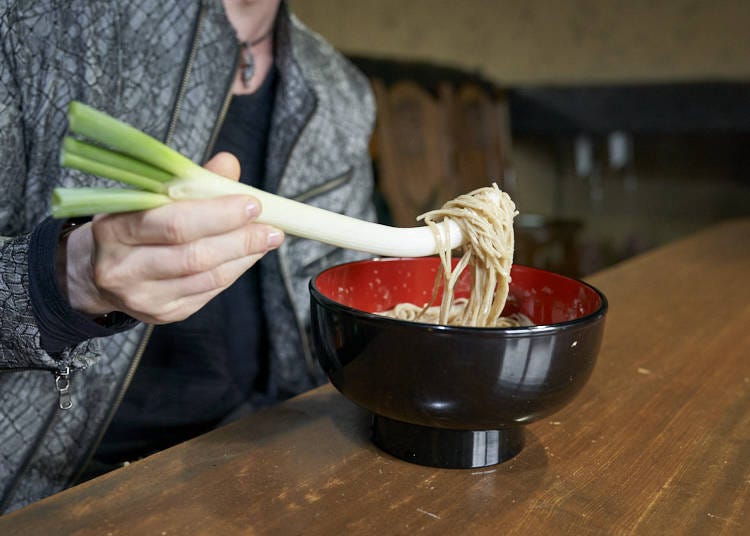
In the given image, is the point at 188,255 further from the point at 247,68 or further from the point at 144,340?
the point at 247,68

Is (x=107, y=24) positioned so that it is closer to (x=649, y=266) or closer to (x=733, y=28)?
(x=649, y=266)

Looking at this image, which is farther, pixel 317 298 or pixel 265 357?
pixel 265 357

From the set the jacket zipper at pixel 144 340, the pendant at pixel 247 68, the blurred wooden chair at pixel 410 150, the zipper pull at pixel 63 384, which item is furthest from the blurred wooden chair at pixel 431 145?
the zipper pull at pixel 63 384

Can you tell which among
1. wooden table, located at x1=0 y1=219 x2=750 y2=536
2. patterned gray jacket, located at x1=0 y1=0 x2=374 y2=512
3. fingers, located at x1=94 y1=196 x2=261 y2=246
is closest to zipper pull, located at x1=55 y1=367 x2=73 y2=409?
patterned gray jacket, located at x1=0 y1=0 x2=374 y2=512

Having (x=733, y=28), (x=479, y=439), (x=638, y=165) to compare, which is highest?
(x=733, y=28)

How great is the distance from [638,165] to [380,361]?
3.65 meters

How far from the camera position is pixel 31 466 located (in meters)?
0.89

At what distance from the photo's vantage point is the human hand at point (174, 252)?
49cm

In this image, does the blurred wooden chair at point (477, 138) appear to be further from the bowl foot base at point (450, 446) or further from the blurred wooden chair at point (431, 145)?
the bowl foot base at point (450, 446)

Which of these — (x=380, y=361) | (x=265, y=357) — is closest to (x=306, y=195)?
(x=265, y=357)

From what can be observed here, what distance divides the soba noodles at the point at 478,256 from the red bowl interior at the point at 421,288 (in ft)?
0.09

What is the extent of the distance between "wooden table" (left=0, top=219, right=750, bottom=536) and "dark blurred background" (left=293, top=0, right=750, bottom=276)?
5.78 ft

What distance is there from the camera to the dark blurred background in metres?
2.80

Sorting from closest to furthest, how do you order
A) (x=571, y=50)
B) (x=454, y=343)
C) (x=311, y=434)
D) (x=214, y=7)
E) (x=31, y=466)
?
(x=454, y=343), (x=311, y=434), (x=31, y=466), (x=214, y=7), (x=571, y=50)
